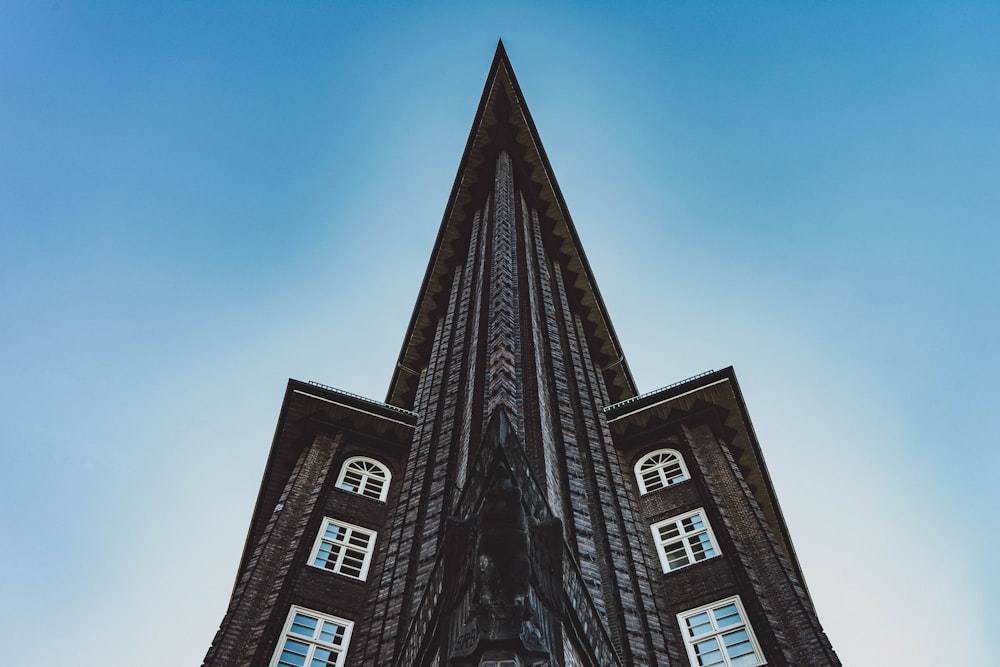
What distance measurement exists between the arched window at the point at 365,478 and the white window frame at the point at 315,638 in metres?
5.14

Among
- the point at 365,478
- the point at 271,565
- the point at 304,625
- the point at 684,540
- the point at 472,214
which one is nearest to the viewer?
the point at 304,625

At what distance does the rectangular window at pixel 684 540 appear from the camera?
22.1 m

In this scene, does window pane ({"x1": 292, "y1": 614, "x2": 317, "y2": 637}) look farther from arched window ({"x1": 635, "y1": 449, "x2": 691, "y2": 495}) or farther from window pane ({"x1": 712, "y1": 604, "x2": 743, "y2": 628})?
arched window ({"x1": 635, "y1": 449, "x2": 691, "y2": 495})

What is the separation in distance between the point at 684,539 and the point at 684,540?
36 millimetres

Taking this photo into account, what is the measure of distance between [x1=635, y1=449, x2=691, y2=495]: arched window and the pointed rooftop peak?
12.5 m

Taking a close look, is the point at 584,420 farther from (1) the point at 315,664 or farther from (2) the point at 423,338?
(2) the point at 423,338

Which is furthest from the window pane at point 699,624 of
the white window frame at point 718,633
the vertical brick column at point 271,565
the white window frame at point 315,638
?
the vertical brick column at point 271,565

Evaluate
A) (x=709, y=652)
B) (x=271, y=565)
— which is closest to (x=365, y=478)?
(x=271, y=565)

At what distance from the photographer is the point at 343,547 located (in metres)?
22.3

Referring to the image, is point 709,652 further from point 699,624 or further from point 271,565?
point 271,565

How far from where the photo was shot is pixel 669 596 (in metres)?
20.7

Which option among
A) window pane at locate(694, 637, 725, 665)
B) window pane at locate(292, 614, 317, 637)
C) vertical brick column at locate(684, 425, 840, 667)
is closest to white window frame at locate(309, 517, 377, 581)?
window pane at locate(292, 614, 317, 637)

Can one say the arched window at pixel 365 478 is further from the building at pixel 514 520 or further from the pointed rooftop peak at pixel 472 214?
the pointed rooftop peak at pixel 472 214

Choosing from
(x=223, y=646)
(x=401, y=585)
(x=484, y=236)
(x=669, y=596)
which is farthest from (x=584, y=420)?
(x=484, y=236)
